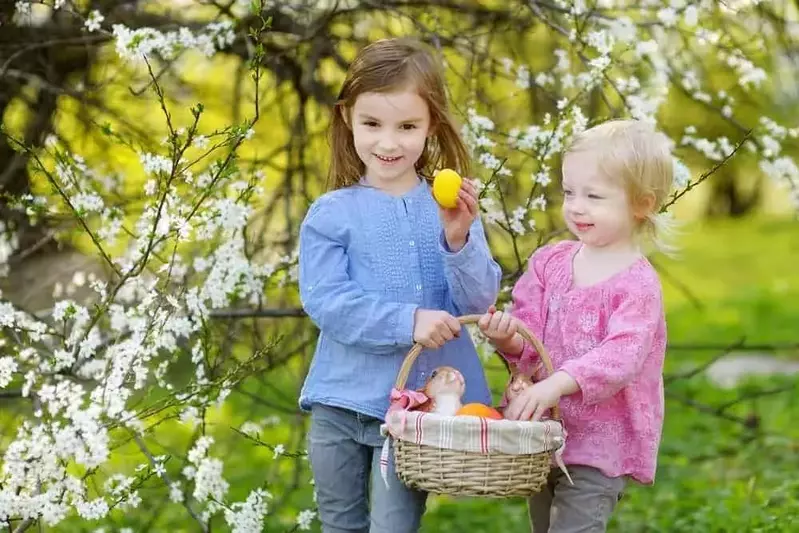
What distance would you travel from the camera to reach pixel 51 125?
4.89 meters

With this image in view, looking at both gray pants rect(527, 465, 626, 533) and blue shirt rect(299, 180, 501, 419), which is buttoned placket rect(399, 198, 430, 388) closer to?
blue shirt rect(299, 180, 501, 419)

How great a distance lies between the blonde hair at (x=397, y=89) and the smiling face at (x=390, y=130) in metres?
0.02

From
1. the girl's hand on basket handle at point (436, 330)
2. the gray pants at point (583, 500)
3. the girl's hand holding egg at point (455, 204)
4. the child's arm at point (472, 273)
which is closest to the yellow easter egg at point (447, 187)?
the girl's hand holding egg at point (455, 204)

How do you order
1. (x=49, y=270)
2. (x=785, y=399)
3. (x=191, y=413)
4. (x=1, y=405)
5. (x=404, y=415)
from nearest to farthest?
1. (x=404, y=415)
2. (x=191, y=413)
3. (x=49, y=270)
4. (x=1, y=405)
5. (x=785, y=399)

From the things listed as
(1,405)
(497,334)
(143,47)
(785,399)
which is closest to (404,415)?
(497,334)

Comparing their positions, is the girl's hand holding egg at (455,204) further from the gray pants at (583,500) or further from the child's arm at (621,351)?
the gray pants at (583,500)

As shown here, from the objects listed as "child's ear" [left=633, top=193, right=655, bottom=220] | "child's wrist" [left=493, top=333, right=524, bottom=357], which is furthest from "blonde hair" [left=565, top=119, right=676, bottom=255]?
"child's wrist" [left=493, top=333, right=524, bottom=357]

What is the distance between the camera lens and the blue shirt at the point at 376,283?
2895 mm

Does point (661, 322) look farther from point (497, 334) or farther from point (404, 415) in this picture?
point (404, 415)

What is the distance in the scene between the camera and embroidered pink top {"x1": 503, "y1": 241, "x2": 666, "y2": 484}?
9.34 ft

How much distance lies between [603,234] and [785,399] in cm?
455

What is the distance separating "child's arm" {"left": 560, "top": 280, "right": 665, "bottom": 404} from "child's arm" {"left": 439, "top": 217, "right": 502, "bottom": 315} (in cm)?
26

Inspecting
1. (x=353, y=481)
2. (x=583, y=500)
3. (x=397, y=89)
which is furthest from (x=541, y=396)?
(x=397, y=89)

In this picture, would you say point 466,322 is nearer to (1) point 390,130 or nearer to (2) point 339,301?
(2) point 339,301
